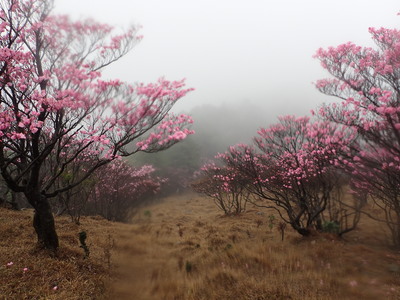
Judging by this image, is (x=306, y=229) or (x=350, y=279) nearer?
(x=350, y=279)

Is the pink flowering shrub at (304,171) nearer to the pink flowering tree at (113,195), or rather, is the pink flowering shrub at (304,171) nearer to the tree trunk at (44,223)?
the tree trunk at (44,223)

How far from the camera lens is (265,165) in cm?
980

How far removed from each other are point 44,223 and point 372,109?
7.30 metres

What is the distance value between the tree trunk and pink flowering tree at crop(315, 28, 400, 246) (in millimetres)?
6803

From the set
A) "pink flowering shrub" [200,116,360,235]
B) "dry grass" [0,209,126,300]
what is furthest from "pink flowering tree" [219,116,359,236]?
"dry grass" [0,209,126,300]

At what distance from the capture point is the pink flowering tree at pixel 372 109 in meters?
4.39

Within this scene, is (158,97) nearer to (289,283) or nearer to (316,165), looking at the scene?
(289,283)

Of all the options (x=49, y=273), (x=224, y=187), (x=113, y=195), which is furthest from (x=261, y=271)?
(x=113, y=195)

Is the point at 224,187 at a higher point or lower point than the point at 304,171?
lower

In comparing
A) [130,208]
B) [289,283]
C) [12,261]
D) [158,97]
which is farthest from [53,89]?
[130,208]

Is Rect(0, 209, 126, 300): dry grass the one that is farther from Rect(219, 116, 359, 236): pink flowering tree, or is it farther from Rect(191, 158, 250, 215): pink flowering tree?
Rect(191, 158, 250, 215): pink flowering tree

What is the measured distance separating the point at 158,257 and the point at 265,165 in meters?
6.00

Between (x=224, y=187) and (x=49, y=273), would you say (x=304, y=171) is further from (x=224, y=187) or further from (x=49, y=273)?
(x=224, y=187)

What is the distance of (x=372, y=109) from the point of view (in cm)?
447
